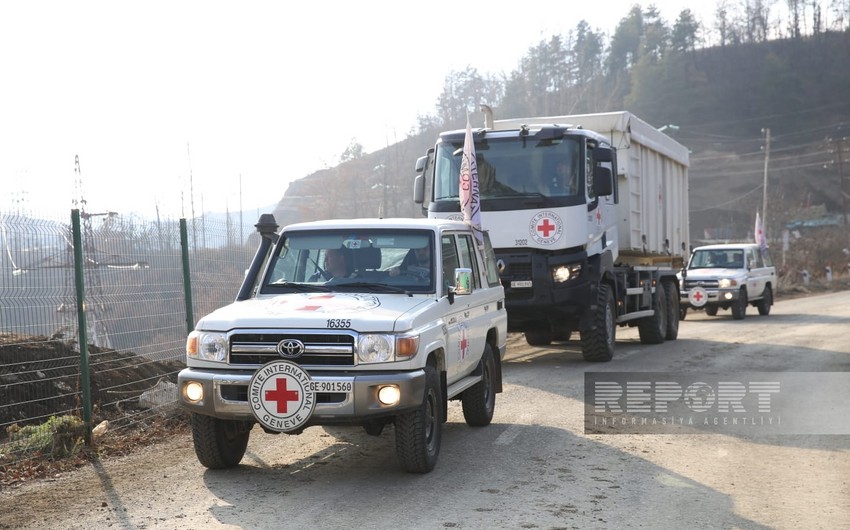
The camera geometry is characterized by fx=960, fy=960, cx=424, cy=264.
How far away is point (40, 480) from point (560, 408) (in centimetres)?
541

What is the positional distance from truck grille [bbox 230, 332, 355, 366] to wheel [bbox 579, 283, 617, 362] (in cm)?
815

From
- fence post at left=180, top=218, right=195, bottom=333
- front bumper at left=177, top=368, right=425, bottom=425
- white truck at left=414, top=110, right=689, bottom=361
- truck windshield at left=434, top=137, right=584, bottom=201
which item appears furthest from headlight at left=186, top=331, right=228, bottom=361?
truck windshield at left=434, top=137, right=584, bottom=201

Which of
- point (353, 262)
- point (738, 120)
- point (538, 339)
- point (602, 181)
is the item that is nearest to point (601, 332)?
point (602, 181)

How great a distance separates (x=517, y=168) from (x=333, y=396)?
7.94 metres

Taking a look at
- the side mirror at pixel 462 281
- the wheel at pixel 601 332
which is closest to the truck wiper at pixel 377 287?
the side mirror at pixel 462 281

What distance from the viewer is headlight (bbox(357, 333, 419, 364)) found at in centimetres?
661

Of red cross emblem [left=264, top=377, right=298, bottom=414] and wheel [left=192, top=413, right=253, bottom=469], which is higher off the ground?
red cross emblem [left=264, top=377, right=298, bottom=414]

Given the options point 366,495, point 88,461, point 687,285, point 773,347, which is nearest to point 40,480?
point 88,461

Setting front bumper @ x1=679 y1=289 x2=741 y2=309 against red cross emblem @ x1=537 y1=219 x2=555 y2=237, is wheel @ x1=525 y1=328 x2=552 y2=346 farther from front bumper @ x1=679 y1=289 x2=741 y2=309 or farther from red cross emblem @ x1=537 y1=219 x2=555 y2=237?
front bumper @ x1=679 y1=289 x2=741 y2=309

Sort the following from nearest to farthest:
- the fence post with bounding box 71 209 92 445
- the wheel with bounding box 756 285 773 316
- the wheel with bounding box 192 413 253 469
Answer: the wheel with bounding box 192 413 253 469
the fence post with bounding box 71 209 92 445
the wheel with bounding box 756 285 773 316

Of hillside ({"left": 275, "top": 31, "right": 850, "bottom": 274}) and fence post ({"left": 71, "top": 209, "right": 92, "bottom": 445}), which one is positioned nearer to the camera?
fence post ({"left": 71, "top": 209, "right": 92, "bottom": 445})

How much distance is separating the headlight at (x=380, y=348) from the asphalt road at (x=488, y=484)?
0.95m

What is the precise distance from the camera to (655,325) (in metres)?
18.2

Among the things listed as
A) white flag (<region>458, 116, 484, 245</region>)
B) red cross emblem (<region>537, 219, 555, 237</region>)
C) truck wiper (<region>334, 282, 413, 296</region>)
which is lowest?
truck wiper (<region>334, 282, 413, 296</region>)
